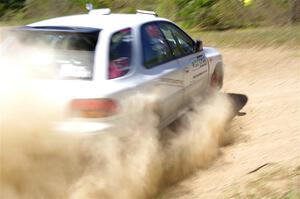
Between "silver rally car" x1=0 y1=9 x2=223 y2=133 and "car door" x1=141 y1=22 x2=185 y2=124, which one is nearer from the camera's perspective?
"silver rally car" x1=0 y1=9 x2=223 y2=133

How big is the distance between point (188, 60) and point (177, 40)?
31cm

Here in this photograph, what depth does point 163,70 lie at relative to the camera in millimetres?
6129

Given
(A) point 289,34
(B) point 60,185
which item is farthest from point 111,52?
(A) point 289,34

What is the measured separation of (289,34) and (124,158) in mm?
8037

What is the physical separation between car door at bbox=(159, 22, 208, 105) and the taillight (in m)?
1.90

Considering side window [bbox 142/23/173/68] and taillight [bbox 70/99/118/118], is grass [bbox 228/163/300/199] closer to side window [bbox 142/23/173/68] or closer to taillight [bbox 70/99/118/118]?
taillight [bbox 70/99/118/118]

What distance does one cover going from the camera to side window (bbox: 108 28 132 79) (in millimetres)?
5344

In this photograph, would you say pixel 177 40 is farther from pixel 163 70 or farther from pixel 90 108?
pixel 90 108

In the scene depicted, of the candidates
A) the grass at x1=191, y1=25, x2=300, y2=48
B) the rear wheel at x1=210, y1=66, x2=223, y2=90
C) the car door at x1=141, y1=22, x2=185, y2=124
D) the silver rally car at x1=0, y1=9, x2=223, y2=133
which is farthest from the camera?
the grass at x1=191, y1=25, x2=300, y2=48

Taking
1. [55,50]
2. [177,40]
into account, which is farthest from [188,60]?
[55,50]

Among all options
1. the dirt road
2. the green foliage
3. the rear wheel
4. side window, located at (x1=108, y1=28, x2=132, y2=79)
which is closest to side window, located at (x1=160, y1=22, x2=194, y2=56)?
the rear wheel

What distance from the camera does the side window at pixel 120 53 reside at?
5.34 metres

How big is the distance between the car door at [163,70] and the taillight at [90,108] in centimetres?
97

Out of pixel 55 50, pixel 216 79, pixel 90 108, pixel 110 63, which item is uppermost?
pixel 55 50
